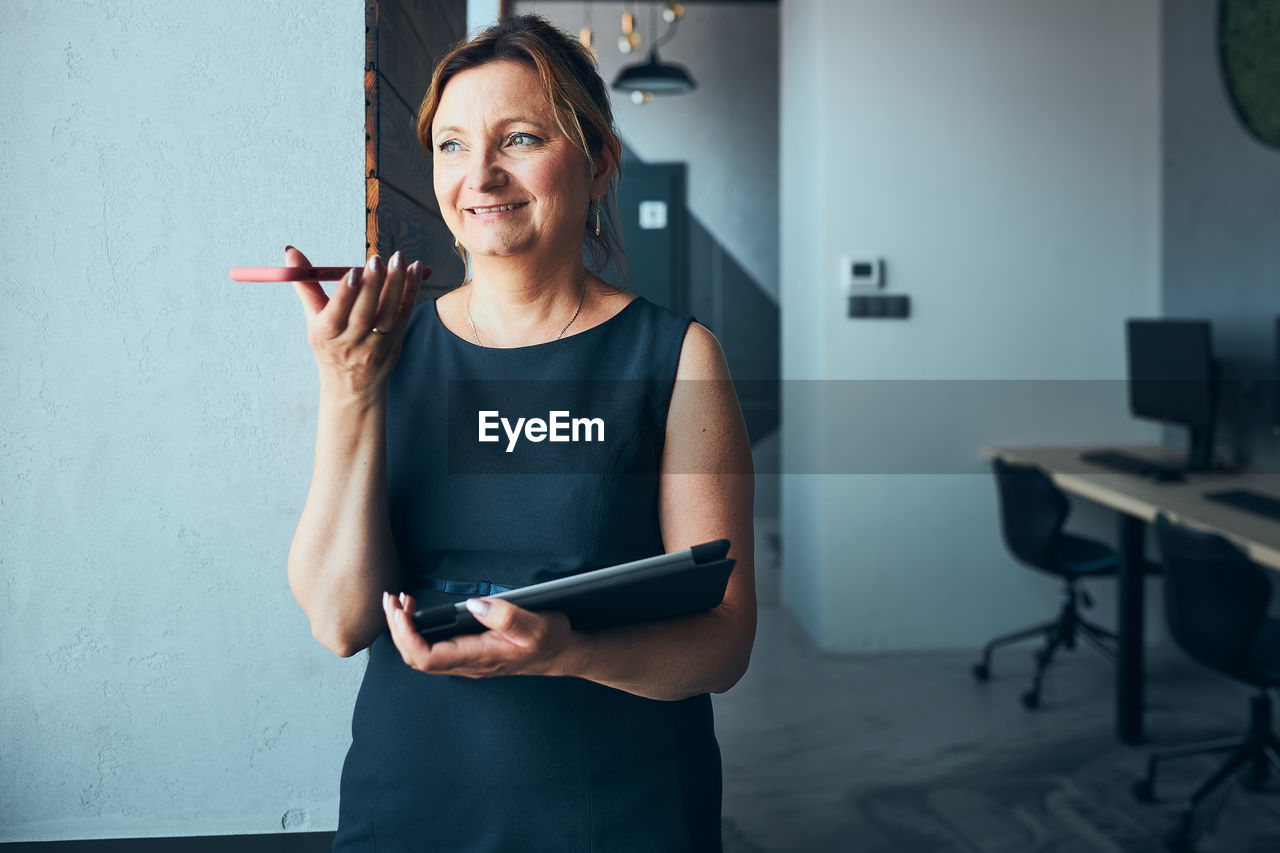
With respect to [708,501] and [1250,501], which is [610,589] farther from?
[1250,501]

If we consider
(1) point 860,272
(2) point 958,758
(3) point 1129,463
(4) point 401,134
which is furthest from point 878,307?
(4) point 401,134

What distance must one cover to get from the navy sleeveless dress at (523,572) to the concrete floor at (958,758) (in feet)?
5.51

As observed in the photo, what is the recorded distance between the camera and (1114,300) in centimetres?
399

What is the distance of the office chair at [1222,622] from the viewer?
2.34 meters

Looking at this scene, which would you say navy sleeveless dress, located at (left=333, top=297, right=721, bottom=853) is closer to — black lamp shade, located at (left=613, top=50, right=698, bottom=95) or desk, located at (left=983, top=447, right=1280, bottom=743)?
desk, located at (left=983, top=447, right=1280, bottom=743)

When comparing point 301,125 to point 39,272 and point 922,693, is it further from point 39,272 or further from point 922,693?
point 922,693

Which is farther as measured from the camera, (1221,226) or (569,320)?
(1221,226)

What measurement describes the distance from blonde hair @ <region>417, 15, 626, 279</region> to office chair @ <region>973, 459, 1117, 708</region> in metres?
2.78

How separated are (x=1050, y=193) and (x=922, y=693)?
2.08 meters

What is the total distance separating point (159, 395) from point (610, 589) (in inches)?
30.2

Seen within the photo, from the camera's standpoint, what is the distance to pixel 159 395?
1.26m

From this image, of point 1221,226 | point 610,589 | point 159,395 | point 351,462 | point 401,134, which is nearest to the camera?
point 610,589

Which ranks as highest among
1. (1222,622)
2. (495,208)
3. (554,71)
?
(554,71)

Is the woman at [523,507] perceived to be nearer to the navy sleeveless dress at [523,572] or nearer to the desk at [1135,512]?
the navy sleeveless dress at [523,572]
